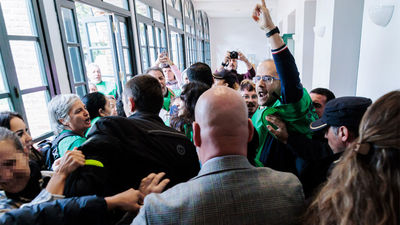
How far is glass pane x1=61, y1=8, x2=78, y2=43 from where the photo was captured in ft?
8.62

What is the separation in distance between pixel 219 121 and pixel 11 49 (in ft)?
7.43

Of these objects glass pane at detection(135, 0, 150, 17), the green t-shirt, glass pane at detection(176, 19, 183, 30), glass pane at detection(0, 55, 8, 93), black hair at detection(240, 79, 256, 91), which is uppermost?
glass pane at detection(176, 19, 183, 30)

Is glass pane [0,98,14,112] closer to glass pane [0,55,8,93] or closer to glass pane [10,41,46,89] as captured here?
glass pane [0,55,8,93]

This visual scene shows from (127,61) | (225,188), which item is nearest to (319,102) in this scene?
(225,188)

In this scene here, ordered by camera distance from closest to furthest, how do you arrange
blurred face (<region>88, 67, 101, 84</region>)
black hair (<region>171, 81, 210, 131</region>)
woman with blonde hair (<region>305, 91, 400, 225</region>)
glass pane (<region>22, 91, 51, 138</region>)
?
woman with blonde hair (<region>305, 91, 400, 225</region>) < black hair (<region>171, 81, 210, 131</region>) < glass pane (<region>22, 91, 51, 138</region>) < blurred face (<region>88, 67, 101, 84</region>)

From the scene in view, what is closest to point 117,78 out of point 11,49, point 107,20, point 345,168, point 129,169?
point 107,20

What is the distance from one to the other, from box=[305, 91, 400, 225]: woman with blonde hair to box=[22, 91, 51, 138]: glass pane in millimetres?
2615

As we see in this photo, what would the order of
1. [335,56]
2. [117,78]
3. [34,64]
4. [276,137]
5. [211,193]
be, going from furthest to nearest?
[117,78], [335,56], [34,64], [276,137], [211,193]

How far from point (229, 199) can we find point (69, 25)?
298 centimetres

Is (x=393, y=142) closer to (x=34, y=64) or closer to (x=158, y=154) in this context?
(x=158, y=154)

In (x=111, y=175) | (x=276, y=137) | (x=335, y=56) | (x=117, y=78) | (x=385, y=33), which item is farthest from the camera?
(x=117, y=78)

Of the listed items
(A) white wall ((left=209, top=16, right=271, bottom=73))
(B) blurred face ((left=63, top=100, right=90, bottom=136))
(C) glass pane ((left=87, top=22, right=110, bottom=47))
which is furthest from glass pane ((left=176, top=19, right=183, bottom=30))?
(B) blurred face ((left=63, top=100, right=90, bottom=136))

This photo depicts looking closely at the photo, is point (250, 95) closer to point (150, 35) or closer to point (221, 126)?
point (221, 126)

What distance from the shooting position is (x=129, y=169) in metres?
0.99
